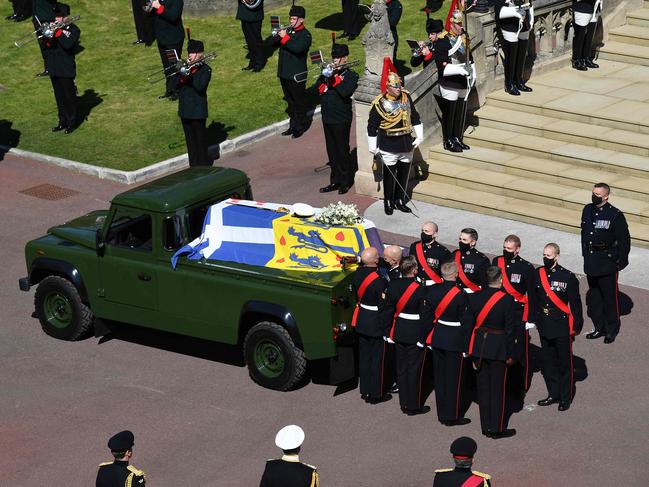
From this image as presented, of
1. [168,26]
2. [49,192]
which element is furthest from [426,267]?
[168,26]

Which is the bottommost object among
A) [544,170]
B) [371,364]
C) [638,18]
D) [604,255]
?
[544,170]

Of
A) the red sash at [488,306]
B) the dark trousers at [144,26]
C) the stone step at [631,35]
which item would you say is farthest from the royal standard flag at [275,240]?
the dark trousers at [144,26]

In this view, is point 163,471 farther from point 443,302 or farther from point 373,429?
point 443,302

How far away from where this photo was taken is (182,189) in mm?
15922

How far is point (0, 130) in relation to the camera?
24.8 metres

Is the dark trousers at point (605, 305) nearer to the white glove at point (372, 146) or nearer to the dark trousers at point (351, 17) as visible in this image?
the white glove at point (372, 146)

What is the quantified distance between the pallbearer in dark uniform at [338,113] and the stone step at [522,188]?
1289 mm

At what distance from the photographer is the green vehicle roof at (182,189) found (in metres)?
15.7

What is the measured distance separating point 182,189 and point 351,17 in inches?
446

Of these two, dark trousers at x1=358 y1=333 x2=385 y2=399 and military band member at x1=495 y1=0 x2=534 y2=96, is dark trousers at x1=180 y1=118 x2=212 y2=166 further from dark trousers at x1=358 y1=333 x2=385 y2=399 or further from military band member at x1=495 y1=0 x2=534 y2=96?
dark trousers at x1=358 y1=333 x2=385 y2=399

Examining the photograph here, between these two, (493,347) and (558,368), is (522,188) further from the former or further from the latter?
(493,347)

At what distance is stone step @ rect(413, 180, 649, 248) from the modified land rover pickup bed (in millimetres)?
4493

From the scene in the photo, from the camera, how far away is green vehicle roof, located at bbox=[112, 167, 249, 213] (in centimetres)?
1566

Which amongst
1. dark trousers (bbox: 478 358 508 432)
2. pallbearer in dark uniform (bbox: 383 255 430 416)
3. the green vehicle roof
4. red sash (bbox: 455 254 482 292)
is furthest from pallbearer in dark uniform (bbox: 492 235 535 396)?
the green vehicle roof
